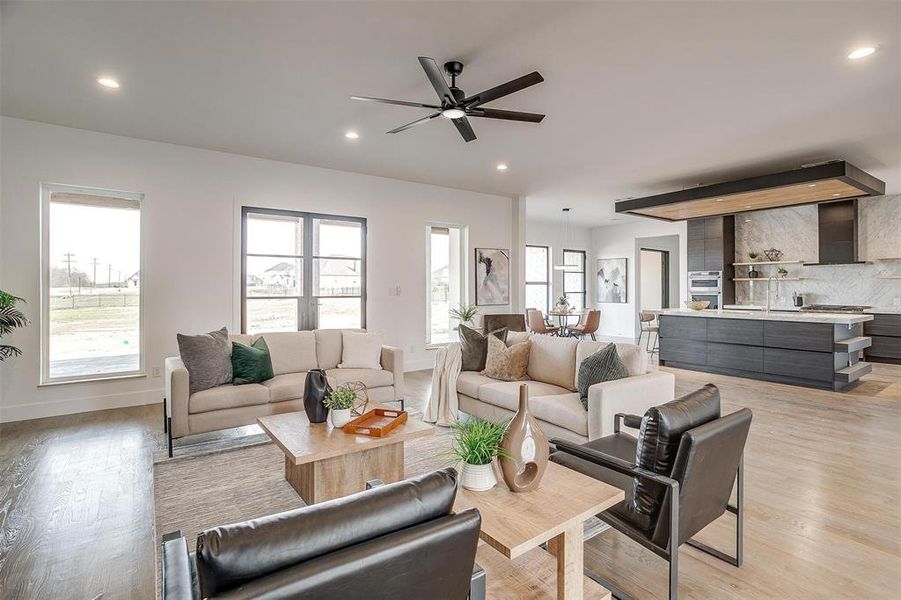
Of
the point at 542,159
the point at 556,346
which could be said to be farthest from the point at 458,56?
the point at 542,159

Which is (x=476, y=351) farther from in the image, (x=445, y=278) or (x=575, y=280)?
(x=575, y=280)

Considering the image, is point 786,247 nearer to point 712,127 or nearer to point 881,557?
point 712,127

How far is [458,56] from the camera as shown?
318 centimetres

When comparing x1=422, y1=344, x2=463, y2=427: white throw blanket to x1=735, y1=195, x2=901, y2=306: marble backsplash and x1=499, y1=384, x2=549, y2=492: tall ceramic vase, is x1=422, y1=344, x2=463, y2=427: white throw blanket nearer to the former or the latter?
x1=499, y1=384, x2=549, y2=492: tall ceramic vase

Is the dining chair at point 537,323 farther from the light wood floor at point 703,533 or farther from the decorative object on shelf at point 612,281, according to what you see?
the light wood floor at point 703,533

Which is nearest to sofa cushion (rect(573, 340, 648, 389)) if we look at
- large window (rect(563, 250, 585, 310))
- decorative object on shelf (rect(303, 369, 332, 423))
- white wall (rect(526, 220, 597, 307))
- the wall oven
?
decorative object on shelf (rect(303, 369, 332, 423))

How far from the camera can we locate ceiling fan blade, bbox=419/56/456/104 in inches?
107

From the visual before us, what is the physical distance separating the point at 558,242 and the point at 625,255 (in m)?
1.71

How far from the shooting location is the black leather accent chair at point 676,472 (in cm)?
162

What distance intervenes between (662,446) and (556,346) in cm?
214

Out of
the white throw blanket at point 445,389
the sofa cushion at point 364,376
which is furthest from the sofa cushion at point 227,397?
the white throw blanket at point 445,389

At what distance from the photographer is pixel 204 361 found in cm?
369

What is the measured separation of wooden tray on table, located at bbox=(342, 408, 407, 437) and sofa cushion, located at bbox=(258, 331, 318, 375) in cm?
171

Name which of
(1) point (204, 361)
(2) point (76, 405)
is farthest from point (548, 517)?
(2) point (76, 405)
